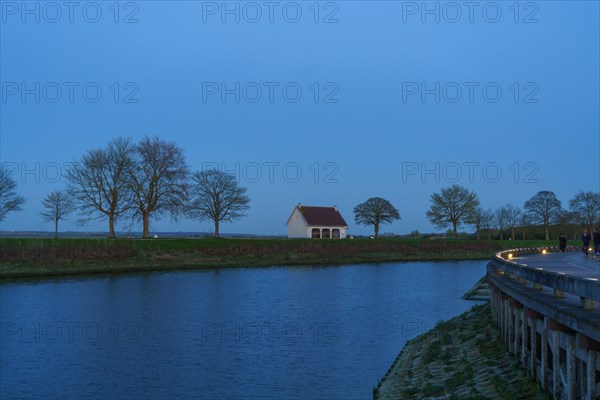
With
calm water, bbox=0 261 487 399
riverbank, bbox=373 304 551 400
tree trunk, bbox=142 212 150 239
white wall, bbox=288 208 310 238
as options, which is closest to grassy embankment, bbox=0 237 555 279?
tree trunk, bbox=142 212 150 239

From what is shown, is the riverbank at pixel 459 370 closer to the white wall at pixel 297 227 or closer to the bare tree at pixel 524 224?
the white wall at pixel 297 227

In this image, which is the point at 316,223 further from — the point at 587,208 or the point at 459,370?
the point at 459,370

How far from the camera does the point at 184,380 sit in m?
18.7

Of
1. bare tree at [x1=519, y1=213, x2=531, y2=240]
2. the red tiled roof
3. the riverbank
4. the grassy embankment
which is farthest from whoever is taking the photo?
bare tree at [x1=519, y1=213, x2=531, y2=240]

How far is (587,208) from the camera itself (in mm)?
119438

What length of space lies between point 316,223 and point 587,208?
182ft

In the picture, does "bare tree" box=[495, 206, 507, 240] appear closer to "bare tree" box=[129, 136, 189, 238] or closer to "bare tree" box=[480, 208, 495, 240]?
"bare tree" box=[480, 208, 495, 240]

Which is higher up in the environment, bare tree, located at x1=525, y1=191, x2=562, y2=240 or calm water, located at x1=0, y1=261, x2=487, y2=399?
bare tree, located at x1=525, y1=191, x2=562, y2=240

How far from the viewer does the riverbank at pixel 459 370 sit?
41.5ft

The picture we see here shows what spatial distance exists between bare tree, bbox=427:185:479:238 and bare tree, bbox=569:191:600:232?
19.8 metres

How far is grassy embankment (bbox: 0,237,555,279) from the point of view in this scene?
5972 cm

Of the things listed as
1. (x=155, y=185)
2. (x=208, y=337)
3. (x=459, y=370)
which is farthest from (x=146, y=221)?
(x=459, y=370)

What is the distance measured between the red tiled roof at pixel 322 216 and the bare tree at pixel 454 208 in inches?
896

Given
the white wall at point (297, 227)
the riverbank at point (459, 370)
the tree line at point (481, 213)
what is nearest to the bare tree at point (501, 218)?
the tree line at point (481, 213)
